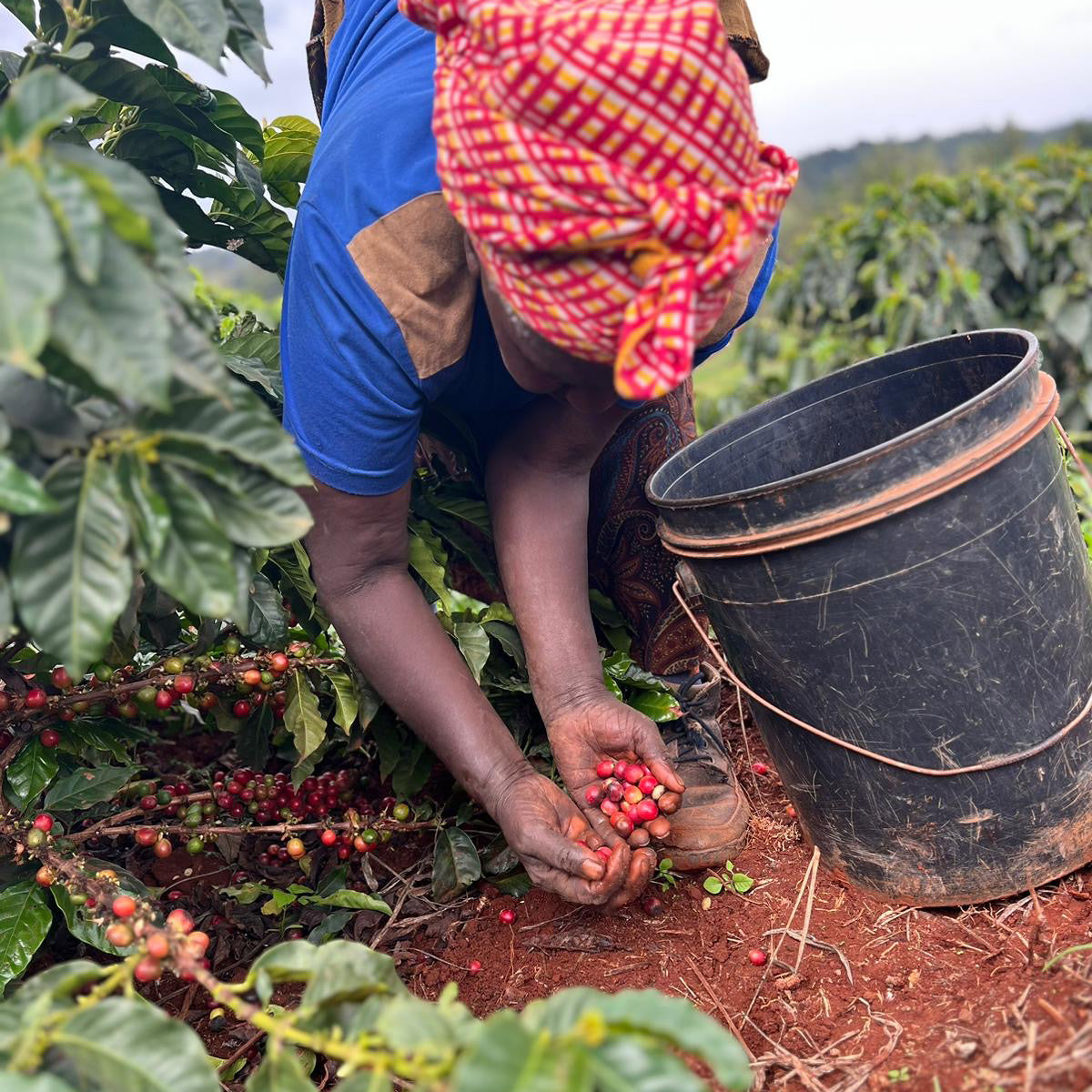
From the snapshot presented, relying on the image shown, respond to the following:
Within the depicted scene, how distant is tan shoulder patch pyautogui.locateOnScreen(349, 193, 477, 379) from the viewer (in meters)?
1.63

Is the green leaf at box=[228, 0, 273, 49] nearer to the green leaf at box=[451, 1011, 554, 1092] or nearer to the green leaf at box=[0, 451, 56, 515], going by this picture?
the green leaf at box=[0, 451, 56, 515]

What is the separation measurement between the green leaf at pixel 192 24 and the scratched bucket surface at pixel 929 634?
93 centimetres

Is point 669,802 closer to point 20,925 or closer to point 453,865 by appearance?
point 453,865

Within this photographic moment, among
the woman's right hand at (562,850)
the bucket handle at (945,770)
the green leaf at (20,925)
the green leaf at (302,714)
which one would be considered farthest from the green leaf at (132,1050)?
the bucket handle at (945,770)

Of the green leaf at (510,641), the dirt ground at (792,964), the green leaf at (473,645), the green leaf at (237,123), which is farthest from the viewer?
the green leaf at (510,641)

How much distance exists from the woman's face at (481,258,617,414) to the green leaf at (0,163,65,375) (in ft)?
2.04

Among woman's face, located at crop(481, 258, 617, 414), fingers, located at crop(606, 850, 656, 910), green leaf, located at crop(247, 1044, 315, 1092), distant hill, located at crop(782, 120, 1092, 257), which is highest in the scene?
woman's face, located at crop(481, 258, 617, 414)

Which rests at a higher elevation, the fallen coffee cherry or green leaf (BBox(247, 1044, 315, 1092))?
green leaf (BBox(247, 1044, 315, 1092))

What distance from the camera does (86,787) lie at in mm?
1717

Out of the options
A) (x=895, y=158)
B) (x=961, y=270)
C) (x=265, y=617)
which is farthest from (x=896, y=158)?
(x=265, y=617)

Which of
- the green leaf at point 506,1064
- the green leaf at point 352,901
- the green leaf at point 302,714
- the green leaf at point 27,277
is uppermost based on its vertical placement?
the green leaf at point 27,277

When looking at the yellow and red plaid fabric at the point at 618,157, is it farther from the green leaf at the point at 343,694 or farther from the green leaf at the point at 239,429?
the green leaf at the point at 343,694

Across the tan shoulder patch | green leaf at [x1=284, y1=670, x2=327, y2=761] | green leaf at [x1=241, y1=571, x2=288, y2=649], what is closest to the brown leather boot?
green leaf at [x1=284, y1=670, x2=327, y2=761]

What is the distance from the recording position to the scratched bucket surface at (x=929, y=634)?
1.59 meters
